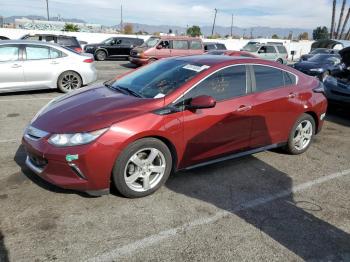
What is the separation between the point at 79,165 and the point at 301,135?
358 centimetres


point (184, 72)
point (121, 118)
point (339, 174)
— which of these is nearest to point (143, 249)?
point (121, 118)

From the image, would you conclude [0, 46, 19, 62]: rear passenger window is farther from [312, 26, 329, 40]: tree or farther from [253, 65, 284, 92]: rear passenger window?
[312, 26, 329, 40]: tree

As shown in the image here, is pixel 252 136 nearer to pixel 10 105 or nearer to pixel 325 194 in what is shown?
pixel 325 194

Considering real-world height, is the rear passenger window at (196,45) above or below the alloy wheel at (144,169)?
above

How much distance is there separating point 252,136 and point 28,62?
6.48 m

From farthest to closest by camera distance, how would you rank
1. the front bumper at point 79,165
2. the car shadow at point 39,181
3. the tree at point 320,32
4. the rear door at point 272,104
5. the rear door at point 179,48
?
the tree at point 320,32 → the rear door at point 179,48 → the rear door at point 272,104 → the car shadow at point 39,181 → the front bumper at point 79,165

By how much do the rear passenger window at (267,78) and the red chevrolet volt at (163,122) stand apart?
1 centimetres

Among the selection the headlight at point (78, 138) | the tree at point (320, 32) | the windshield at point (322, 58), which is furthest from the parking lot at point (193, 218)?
the tree at point (320, 32)

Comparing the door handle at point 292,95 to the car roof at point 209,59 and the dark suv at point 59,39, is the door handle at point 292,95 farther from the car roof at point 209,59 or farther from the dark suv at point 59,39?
the dark suv at point 59,39

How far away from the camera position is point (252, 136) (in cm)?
463

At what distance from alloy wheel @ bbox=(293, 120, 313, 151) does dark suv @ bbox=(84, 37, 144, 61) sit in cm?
1798

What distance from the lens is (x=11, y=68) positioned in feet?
27.6

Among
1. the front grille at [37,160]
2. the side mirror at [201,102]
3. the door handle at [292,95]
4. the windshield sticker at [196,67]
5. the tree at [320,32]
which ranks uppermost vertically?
the tree at [320,32]

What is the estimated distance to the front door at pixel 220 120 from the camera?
13.2 ft
